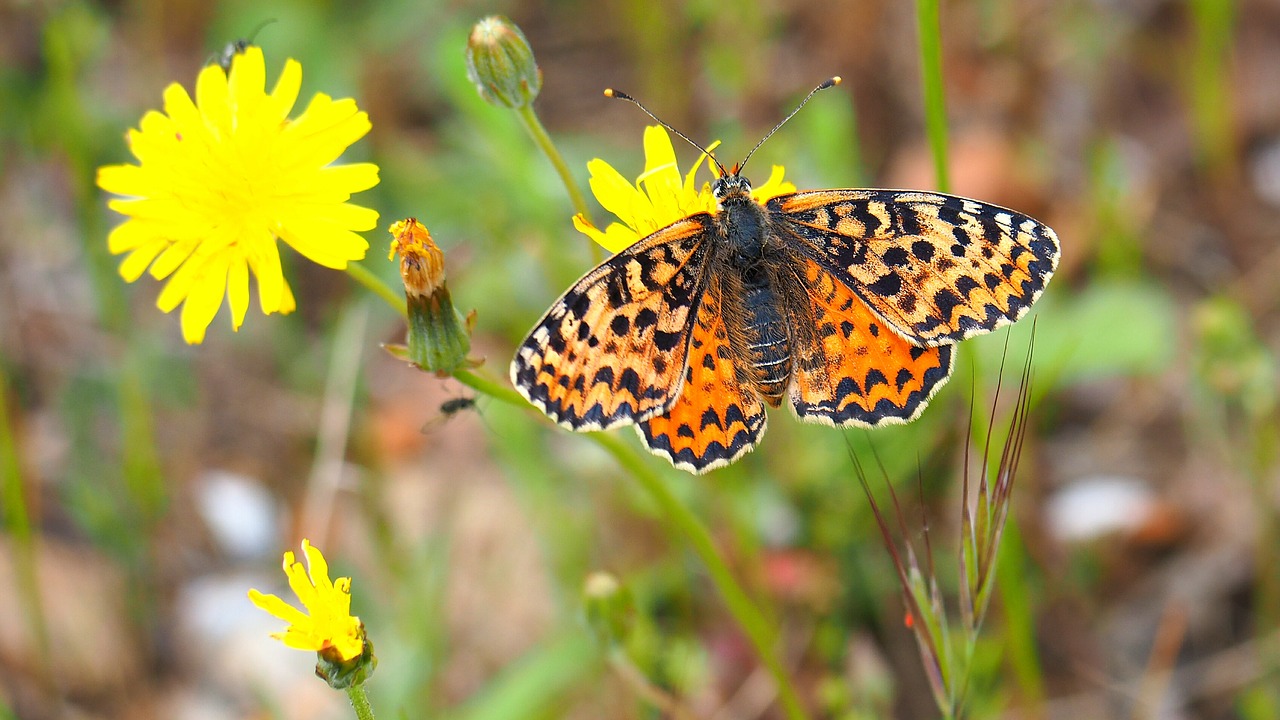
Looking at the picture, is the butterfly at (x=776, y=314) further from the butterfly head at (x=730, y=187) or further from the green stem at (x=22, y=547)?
the green stem at (x=22, y=547)

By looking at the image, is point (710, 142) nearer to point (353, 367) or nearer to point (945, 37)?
point (945, 37)

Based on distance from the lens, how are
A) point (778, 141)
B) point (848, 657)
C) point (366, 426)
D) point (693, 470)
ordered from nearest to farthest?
point (693, 470), point (848, 657), point (778, 141), point (366, 426)

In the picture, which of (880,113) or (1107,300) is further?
(880,113)

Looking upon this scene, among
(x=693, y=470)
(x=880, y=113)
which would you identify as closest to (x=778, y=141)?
(x=880, y=113)

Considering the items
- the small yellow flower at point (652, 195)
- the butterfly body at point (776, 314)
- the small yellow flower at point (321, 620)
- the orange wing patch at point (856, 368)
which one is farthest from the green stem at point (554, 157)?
the small yellow flower at point (321, 620)

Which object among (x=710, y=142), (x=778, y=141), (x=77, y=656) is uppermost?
(x=710, y=142)
